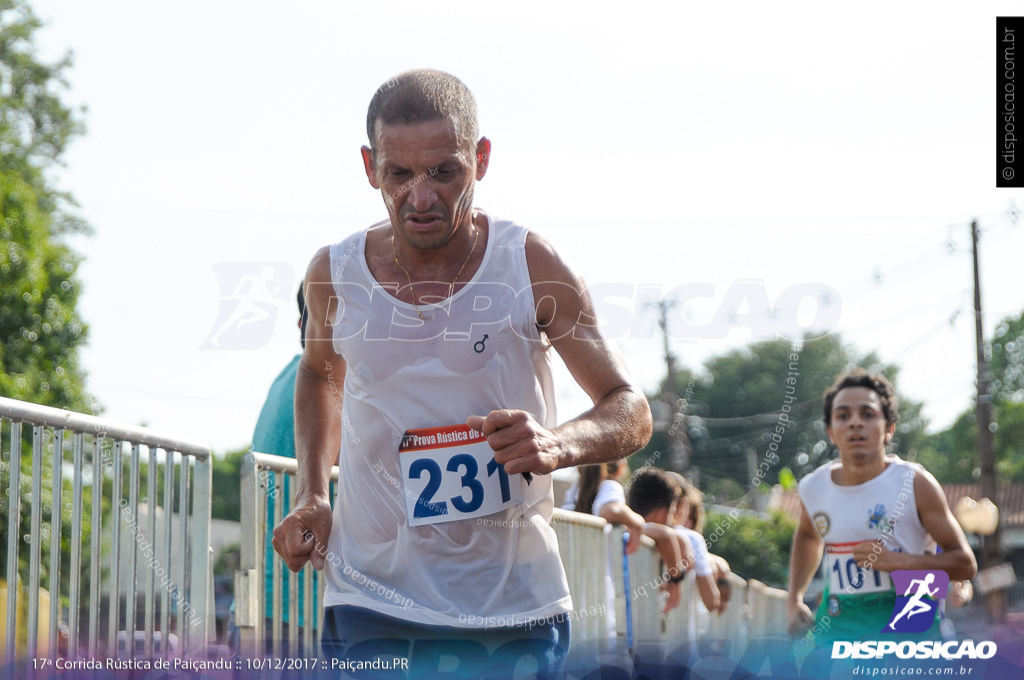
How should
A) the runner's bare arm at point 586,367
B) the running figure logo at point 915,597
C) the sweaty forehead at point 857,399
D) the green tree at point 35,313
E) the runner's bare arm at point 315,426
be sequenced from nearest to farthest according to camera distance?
the runner's bare arm at point 586,367
the runner's bare arm at point 315,426
the running figure logo at point 915,597
the sweaty forehead at point 857,399
the green tree at point 35,313

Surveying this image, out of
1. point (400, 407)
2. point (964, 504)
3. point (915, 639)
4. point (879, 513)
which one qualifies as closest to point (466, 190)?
point (400, 407)

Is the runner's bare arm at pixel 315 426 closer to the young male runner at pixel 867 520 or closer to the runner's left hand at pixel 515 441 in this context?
the runner's left hand at pixel 515 441

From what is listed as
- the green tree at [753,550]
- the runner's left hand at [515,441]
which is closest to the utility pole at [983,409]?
the green tree at [753,550]

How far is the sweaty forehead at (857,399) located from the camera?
5188 mm

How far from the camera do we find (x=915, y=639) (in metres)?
3.96

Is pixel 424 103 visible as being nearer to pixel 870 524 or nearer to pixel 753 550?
pixel 870 524

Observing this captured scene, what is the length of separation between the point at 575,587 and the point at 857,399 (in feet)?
5.32

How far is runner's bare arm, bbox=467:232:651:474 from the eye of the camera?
2.33 m

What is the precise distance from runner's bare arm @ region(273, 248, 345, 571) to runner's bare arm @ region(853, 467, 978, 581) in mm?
2721

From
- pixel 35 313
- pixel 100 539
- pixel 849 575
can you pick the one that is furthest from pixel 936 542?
pixel 35 313

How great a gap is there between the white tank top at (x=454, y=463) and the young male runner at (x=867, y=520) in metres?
2.64

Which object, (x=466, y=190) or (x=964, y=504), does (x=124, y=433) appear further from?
(x=964, y=504)

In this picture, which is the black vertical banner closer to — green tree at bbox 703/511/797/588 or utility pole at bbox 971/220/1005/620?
utility pole at bbox 971/220/1005/620

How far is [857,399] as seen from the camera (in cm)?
520
